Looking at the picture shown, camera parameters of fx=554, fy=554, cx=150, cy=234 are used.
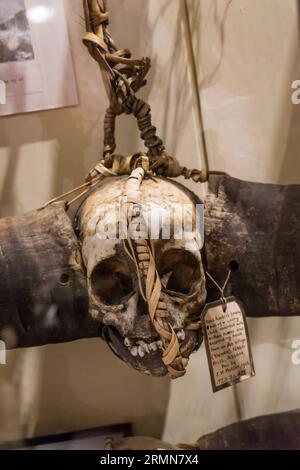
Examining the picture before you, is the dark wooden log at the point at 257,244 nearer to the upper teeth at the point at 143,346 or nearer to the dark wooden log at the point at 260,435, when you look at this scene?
the upper teeth at the point at 143,346

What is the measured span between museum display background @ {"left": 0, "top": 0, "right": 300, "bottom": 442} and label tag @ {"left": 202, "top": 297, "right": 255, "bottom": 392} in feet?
0.90

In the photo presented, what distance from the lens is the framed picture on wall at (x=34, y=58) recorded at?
3.65 ft

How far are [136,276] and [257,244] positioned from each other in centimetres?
25

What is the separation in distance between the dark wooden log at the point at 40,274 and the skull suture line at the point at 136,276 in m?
0.06

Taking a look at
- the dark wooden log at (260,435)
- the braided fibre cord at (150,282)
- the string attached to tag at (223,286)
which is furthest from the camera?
the dark wooden log at (260,435)

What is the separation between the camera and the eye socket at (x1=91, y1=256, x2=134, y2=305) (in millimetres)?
895

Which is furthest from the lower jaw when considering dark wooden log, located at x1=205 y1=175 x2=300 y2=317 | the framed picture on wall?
the framed picture on wall

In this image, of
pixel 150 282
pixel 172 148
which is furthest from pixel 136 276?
pixel 172 148

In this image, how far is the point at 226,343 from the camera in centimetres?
94

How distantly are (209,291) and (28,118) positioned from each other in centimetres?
53

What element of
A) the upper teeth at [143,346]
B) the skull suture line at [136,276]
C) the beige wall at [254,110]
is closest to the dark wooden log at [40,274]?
the skull suture line at [136,276]

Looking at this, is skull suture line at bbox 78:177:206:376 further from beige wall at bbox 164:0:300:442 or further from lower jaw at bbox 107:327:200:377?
beige wall at bbox 164:0:300:442

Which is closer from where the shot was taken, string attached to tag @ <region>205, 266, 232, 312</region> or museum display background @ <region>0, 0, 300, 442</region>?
string attached to tag @ <region>205, 266, 232, 312</region>
